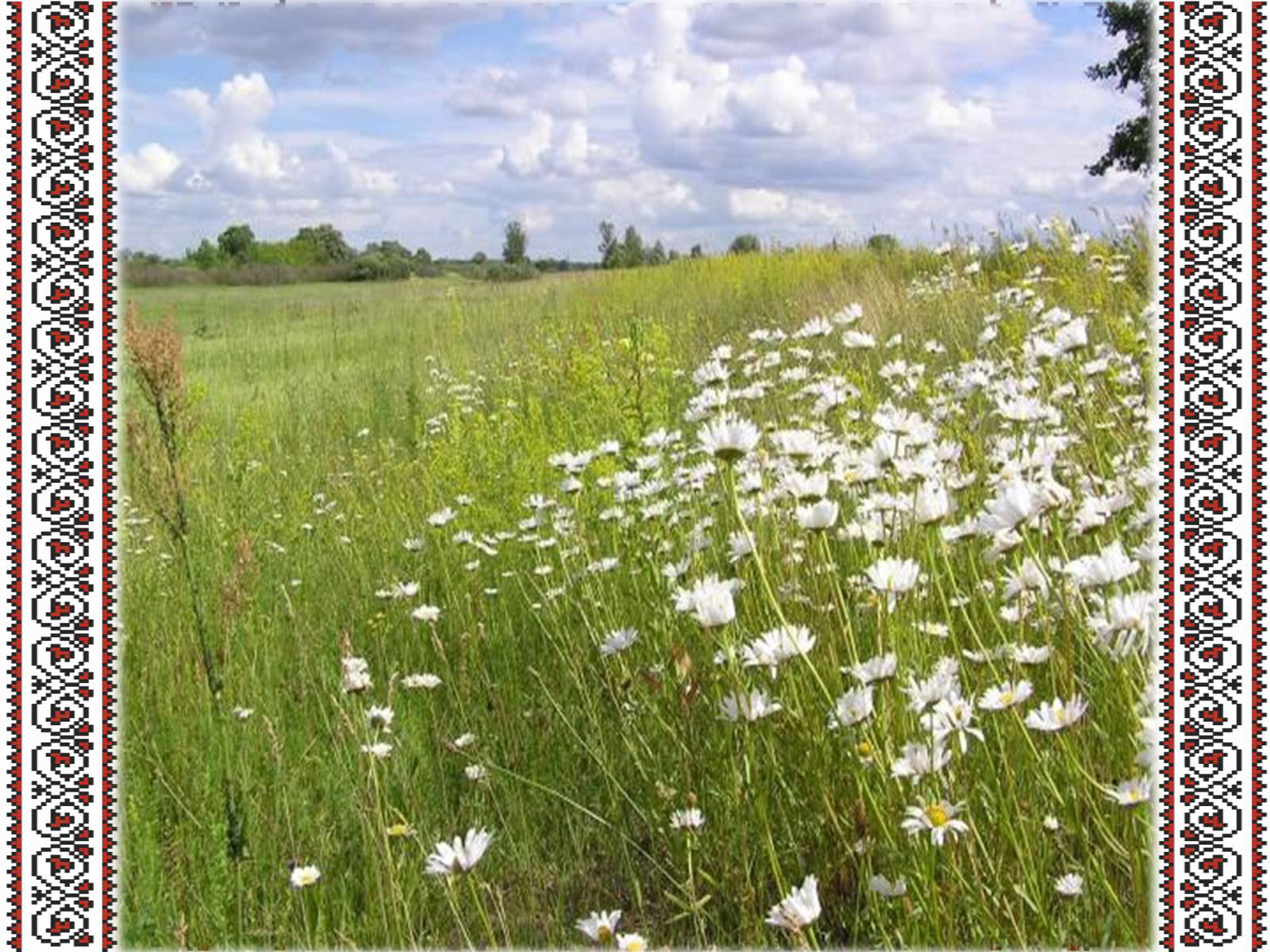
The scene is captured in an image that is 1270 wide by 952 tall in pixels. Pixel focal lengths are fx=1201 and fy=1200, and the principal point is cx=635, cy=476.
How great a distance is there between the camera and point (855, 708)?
5.76 feet

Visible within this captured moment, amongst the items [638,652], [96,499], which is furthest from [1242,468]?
[96,499]

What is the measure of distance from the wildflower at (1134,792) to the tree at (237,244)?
1304 cm

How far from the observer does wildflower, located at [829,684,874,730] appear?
1739 millimetres

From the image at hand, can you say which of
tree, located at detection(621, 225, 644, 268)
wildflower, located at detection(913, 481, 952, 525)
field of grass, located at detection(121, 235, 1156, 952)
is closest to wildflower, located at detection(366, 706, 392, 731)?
field of grass, located at detection(121, 235, 1156, 952)

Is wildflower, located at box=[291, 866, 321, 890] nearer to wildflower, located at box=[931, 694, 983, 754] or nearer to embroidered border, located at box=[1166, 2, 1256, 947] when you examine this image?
wildflower, located at box=[931, 694, 983, 754]

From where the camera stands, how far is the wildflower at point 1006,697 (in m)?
1.73

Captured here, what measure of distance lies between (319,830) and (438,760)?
41cm

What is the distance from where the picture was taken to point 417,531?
15.3ft

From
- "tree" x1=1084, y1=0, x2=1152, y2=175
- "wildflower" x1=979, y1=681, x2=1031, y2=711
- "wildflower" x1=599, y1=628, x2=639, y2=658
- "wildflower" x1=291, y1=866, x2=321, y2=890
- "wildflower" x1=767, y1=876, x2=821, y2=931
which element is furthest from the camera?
"tree" x1=1084, y1=0, x2=1152, y2=175

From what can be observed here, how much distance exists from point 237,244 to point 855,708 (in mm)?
13589

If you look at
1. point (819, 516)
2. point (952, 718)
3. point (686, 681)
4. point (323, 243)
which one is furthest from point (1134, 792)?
point (323, 243)

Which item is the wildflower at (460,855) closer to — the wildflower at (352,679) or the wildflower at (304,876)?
the wildflower at (304,876)

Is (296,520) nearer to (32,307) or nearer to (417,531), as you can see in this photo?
(417,531)

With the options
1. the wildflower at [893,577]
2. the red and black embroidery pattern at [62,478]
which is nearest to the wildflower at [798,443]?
the wildflower at [893,577]
